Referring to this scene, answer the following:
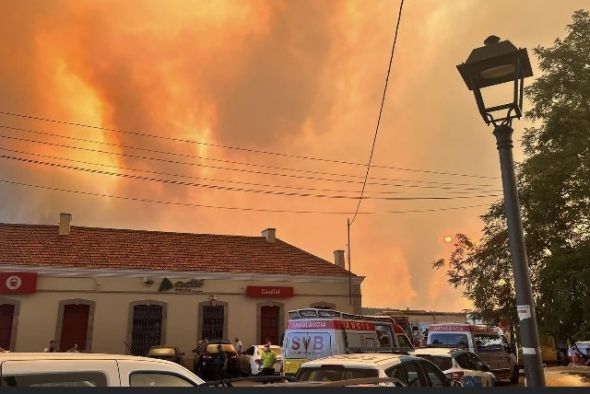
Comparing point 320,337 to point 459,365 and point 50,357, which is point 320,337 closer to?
point 459,365

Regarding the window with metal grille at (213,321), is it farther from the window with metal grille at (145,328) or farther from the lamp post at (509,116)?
the lamp post at (509,116)

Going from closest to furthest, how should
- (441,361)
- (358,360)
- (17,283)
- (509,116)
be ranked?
(509,116) → (358,360) → (441,361) → (17,283)

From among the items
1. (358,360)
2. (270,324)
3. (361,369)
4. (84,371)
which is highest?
(270,324)

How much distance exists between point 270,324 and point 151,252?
8.44 meters

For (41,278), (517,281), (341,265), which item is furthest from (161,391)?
(341,265)

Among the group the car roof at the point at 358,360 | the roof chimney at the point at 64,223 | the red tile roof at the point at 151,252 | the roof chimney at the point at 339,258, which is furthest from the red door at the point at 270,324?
the car roof at the point at 358,360

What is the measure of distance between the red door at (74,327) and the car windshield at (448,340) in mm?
17940

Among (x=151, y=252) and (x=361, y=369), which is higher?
(x=151, y=252)

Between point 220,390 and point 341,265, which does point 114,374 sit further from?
point 341,265

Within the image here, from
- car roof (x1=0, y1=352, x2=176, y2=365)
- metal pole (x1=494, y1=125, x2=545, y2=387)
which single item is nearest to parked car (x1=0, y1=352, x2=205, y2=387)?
car roof (x1=0, y1=352, x2=176, y2=365)

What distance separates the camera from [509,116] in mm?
5922

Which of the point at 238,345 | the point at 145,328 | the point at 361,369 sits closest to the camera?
the point at 361,369

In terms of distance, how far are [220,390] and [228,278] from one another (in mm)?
28843

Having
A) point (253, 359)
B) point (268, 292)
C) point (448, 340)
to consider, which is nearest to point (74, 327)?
point (253, 359)
